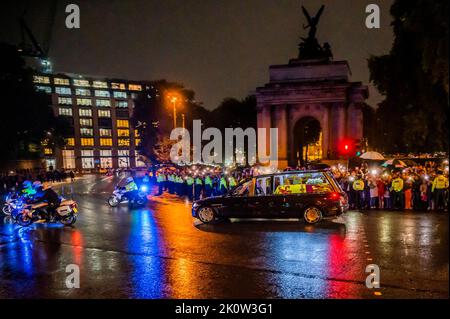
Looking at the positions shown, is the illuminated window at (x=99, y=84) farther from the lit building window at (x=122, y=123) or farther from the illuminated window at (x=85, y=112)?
the lit building window at (x=122, y=123)

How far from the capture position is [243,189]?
1416 cm

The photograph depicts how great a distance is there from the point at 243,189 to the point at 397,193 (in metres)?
7.31

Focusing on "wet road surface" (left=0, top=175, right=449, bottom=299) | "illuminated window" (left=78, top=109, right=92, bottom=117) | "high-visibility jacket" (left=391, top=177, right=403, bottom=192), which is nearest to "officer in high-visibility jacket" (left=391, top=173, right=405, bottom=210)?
"high-visibility jacket" (left=391, top=177, right=403, bottom=192)

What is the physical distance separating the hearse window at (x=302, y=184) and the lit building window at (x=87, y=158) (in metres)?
112

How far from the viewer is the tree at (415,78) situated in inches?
222

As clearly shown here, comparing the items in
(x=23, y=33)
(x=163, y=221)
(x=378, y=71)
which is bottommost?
(x=163, y=221)

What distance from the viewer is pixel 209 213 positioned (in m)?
14.2

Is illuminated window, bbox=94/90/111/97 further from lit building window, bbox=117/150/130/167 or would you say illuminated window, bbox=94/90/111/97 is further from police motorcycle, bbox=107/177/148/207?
police motorcycle, bbox=107/177/148/207

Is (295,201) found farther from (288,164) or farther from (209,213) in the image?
(288,164)

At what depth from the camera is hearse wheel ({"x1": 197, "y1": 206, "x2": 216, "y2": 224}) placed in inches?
559

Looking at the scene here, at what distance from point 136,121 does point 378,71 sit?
2339 inches

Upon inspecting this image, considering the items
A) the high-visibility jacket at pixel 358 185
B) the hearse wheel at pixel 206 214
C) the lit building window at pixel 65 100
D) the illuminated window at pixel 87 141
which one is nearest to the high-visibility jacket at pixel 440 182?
the high-visibility jacket at pixel 358 185

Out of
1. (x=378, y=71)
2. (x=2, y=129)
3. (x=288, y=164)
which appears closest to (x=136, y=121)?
(x=2, y=129)

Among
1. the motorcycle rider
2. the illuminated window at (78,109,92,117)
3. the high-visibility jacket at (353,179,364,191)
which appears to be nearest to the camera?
the motorcycle rider
